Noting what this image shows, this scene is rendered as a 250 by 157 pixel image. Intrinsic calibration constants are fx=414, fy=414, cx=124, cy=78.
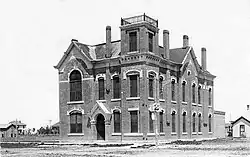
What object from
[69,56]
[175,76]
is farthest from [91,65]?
[175,76]

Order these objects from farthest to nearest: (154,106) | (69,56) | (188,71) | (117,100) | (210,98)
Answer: (210,98)
(188,71)
(69,56)
(117,100)
(154,106)

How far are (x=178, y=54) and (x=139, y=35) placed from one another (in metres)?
12.2

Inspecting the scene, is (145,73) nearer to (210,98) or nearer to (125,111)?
(125,111)

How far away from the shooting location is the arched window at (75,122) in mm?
47156

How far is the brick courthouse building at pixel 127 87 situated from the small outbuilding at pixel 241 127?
72.5ft

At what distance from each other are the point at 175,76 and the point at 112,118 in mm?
10060

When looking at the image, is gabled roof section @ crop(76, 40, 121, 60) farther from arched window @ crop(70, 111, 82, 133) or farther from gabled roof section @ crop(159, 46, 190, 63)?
arched window @ crop(70, 111, 82, 133)

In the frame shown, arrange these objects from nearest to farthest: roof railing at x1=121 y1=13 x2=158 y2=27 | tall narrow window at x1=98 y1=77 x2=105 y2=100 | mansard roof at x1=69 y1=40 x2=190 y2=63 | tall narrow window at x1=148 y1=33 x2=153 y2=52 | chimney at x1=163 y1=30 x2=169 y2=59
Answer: roof railing at x1=121 y1=13 x2=158 y2=27 < tall narrow window at x1=148 y1=33 x2=153 y2=52 < tall narrow window at x1=98 y1=77 x2=105 y2=100 < mansard roof at x1=69 y1=40 x2=190 y2=63 < chimney at x1=163 y1=30 x2=169 y2=59

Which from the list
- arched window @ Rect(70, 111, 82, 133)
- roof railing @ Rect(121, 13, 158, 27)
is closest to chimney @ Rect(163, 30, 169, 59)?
roof railing @ Rect(121, 13, 158, 27)

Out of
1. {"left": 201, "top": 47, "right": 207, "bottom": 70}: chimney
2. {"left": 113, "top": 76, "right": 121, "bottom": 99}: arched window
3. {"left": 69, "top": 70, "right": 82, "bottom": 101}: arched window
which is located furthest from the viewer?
{"left": 201, "top": 47, "right": 207, "bottom": 70}: chimney

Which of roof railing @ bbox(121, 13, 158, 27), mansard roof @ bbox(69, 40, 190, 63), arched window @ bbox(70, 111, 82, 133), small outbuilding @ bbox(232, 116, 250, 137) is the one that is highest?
roof railing @ bbox(121, 13, 158, 27)

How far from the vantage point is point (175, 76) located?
4956 cm

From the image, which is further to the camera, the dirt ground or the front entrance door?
the front entrance door

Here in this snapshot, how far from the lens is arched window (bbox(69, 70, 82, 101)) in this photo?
4750 centimetres
